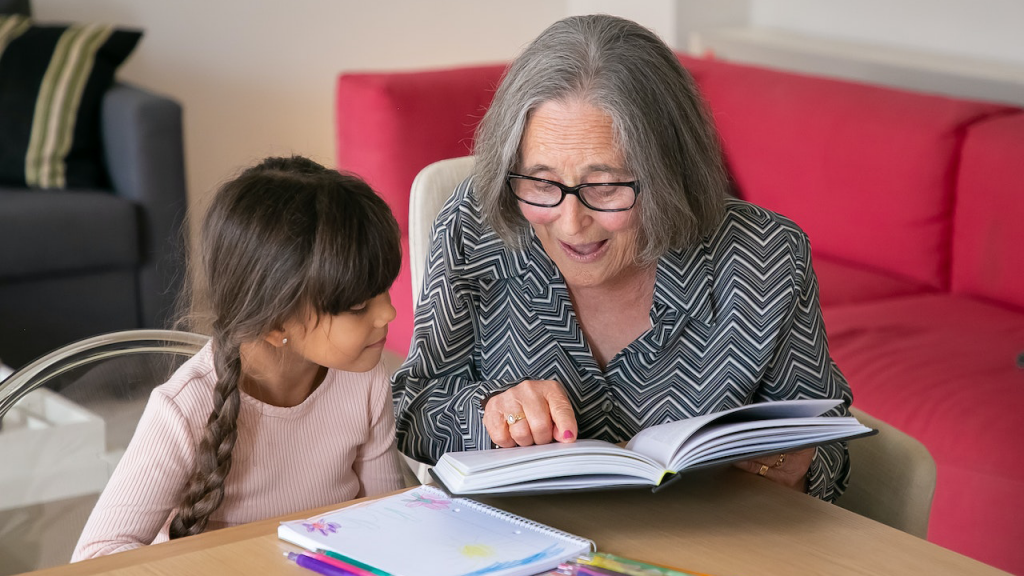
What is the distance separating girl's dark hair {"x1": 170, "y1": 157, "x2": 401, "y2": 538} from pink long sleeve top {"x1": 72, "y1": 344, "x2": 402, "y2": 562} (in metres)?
0.03

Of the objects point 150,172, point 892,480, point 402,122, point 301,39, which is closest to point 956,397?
point 892,480

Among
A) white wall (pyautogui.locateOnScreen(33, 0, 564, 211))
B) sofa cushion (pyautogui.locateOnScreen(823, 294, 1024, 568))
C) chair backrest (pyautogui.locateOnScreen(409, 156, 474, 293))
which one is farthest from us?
white wall (pyautogui.locateOnScreen(33, 0, 564, 211))

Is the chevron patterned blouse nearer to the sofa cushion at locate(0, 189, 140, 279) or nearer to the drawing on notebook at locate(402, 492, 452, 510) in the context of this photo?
the drawing on notebook at locate(402, 492, 452, 510)

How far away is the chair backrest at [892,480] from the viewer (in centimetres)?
124

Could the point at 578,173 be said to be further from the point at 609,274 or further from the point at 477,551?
the point at 477,551

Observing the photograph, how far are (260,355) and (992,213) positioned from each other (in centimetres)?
182

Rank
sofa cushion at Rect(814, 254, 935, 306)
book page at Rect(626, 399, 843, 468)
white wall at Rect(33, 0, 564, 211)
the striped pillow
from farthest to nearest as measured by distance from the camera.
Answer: white wall at Rect(33, 0, 564, 211) < the striped pillow < sofa cushion at Rect(814, 254, 935, 306) < book page at Rect(626, 399, 843, 468)

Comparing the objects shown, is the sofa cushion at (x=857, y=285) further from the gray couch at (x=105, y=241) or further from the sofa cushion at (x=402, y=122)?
the gray couch at (x=105, y=241)

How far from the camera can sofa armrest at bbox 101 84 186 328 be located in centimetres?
315

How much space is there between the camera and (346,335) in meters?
1.13

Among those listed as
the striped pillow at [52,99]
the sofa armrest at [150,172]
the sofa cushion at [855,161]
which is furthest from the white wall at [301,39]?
the sofa cushion at [855,161]

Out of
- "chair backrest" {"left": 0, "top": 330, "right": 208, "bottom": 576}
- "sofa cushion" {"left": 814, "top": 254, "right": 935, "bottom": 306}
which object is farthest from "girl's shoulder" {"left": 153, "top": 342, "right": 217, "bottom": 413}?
"sofa cushion" {"left": 814, "top": 254, "right": 935, "bottom": 306}

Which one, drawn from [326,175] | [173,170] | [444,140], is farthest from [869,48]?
[326,175]

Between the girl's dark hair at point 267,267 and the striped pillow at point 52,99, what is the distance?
2.26 meters
